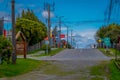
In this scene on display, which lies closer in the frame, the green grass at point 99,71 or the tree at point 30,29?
the green grass at point 99,71

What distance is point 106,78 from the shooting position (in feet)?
69.9

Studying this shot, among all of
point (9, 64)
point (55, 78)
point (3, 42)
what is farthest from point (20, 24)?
point (55, 78)

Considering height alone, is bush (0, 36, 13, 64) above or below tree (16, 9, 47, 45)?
below

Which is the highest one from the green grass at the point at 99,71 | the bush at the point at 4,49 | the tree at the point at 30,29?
the tree at the point at 30,29

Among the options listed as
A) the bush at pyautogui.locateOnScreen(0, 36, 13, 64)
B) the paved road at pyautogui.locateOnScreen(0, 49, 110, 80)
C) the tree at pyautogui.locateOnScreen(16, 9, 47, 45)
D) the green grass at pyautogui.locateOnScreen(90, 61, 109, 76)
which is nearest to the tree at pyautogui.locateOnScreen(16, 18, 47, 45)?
the tree at pyautogui.locateOnScreen(16, 9, 47, 45)

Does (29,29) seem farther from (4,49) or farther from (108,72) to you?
(108,72)

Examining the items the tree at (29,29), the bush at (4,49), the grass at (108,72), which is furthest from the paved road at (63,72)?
the tree at (29,29)

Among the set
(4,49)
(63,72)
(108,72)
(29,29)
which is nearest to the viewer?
(108,72)

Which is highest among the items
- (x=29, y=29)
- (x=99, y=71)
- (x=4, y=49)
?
(x=29, y=29)

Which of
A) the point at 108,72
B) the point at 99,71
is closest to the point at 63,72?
the point at 99,71

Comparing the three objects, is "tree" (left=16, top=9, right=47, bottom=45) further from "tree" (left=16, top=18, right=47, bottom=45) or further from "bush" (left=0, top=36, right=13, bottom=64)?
"bush" (left=0, top=36, right=13, bottom=64)

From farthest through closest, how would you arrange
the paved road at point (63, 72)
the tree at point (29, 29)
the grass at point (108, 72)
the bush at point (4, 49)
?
the tree at point (29, 29) → the bush at point (4, 49) → the paved road at point (63, 72) → the grass at point (108, 72)

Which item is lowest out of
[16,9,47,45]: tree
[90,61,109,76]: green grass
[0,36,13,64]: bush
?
[90,61,109,76]: green grass

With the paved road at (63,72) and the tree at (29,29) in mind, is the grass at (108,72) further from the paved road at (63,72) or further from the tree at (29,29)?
the tree at (29,29)
